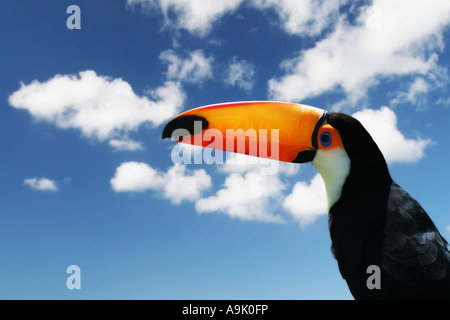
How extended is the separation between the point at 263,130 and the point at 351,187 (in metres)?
0.87

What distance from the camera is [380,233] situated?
9.55 ft

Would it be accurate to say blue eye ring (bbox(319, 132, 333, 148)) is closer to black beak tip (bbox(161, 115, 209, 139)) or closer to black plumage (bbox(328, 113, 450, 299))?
black plumage (bbox(328, 113, 450, 299))

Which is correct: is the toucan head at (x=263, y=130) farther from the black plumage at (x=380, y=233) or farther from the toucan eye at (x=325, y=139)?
the black plumage at (x=380, y=233)

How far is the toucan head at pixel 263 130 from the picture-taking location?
11.3 feet

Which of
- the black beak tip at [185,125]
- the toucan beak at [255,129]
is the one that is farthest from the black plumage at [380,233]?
the black beak tip at [185,125]

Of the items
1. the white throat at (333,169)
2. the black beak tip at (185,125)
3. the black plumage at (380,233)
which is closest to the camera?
the black plumage at (380,233)

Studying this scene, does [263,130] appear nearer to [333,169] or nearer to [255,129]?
[255,129]

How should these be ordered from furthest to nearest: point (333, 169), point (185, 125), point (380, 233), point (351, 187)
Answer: point (185, 125) < point (333, 169) < point (351, 187) < point (380, 233)

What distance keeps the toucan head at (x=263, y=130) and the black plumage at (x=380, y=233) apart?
18cm

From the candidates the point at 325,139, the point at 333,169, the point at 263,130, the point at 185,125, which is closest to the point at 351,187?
the point at 333,169
